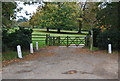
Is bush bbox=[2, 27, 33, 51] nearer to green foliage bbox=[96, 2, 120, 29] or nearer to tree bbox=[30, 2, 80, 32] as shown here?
green foliage bbox=[96, 2, 120, 29]

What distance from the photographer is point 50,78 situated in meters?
5.36

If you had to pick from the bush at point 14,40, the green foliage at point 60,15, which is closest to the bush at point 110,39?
the bush at point 14,40

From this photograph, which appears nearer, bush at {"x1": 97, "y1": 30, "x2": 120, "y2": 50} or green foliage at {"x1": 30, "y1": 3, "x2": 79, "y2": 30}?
bush at {"x1": 97, "y1": 30, "x2": 120, "y2": 50}

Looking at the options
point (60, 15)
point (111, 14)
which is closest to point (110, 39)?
point (111, 14)

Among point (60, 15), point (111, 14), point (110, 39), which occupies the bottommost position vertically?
point (110, 39)

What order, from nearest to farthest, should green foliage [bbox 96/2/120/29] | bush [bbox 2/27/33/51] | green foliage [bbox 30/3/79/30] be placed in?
bush [bbox 2/27/33/51], green foliage [bbox 96/2/120/29], green foliage [bbox 30/3/79/30]

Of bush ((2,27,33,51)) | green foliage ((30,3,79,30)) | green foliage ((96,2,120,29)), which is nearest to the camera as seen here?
bush ((2,27,33,51))

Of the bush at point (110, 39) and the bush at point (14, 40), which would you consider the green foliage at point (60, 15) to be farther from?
the bush at point (110, 39)

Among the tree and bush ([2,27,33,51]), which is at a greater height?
the tree

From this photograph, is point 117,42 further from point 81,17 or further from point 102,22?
point 81,17

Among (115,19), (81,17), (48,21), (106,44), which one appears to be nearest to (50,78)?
(106,44)

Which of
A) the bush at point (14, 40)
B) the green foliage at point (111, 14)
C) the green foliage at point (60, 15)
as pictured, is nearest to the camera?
the bush at point (14, 40)

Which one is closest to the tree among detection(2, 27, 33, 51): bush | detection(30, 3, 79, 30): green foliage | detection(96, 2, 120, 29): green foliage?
detection(30, 3, 79, 30): green foliage

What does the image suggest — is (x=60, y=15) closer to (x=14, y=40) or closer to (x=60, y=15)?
(x=60, y=15)
